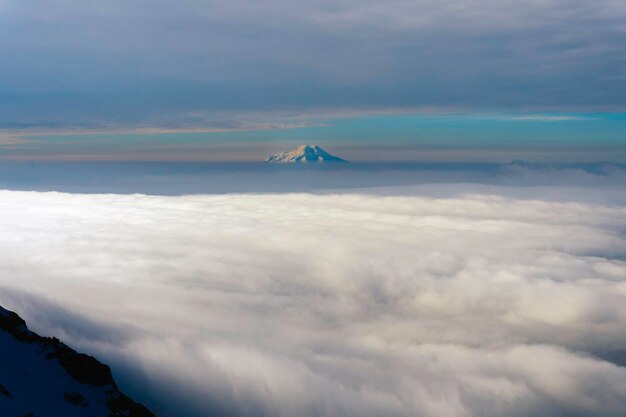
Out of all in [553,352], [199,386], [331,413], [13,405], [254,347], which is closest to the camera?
[13,405]

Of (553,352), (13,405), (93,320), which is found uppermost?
(13,405)

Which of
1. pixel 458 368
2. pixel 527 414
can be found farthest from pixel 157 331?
pixel 527 414

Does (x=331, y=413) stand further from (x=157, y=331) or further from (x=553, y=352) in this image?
(x=553, y=352)

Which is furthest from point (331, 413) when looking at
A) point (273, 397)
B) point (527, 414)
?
point (527, 414)

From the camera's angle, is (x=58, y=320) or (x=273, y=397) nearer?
(x=273, y=397)

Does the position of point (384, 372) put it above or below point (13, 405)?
below

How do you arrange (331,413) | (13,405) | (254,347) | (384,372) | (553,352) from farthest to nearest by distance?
(553,352) < (254,347) < (384,372) < (331,413) < (13,405)
